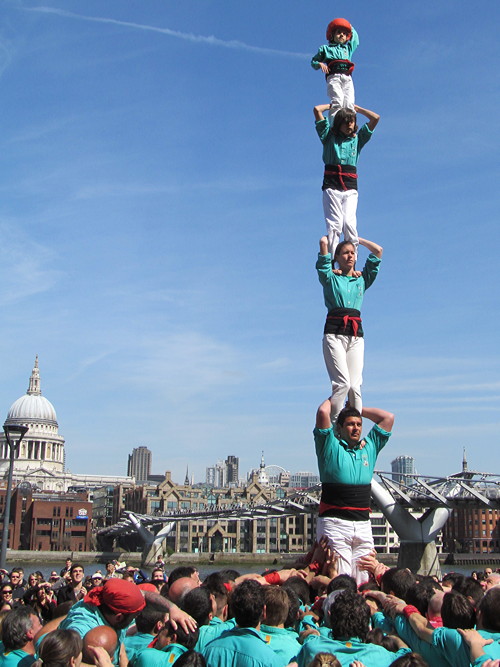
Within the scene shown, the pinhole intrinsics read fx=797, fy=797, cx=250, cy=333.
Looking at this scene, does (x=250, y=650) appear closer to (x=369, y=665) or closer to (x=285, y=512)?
(x=369, y=665)

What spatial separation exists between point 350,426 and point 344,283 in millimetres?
3025

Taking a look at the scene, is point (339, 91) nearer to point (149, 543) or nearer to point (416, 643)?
point (416, 643)

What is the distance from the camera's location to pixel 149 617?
6.62 metres

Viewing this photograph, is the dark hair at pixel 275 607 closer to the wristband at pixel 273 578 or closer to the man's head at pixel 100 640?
the man's head at pixel 100 640

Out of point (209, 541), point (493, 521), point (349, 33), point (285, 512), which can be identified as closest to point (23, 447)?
point (209, 541)

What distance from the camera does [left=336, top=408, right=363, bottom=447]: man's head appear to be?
424 inches

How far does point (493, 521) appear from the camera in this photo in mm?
124312

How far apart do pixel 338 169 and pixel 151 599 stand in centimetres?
949

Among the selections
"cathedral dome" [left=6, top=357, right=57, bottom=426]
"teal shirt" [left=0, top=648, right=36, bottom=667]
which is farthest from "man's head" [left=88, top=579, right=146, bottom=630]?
"cathedral dome" [left=6, top=357, right=57, bottom=426]

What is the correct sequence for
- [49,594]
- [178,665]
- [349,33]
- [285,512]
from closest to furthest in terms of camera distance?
[178,665]
[49,594]
[349,33]
[285,512]

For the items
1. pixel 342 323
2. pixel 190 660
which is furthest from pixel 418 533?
pixel 190 660

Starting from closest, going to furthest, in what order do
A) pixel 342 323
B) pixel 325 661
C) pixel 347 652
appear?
pixel 325 661 < pixel 347 652 < pixel 342 323

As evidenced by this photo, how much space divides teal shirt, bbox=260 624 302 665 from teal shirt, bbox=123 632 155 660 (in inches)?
42.5

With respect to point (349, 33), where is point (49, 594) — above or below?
below
